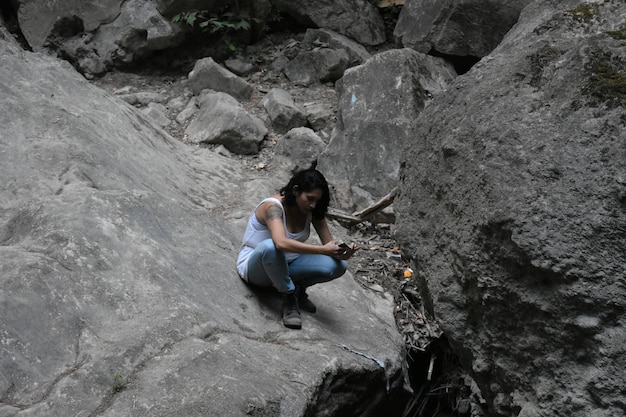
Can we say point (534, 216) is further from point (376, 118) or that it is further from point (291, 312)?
point (376, 118)

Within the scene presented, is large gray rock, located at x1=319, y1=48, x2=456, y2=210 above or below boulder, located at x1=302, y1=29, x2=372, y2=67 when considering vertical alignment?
below

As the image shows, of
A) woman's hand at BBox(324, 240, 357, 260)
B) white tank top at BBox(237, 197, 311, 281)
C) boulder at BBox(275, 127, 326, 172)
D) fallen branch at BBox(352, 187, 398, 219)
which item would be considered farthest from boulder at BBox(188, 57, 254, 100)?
woman's hand at BBox(324, 240, 357, 260)

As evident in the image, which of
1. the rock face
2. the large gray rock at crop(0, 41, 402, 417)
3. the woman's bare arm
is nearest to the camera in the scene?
the rock face

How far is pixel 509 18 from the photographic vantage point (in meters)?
7.31

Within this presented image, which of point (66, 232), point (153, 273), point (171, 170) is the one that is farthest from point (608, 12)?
point (171, 170)

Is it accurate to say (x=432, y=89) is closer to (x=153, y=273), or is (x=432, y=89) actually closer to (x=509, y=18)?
(x=509, y=18)

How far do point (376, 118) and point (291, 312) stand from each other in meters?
3.16

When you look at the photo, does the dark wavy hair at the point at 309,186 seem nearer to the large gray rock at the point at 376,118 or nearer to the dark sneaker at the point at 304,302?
the dark sneaker at the point at 304,302

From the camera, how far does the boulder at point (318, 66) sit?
26.9 feet

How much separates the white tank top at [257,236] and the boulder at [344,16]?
5.48 metres

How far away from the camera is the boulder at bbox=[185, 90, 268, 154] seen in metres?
6.70

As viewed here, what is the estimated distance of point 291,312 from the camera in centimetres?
380

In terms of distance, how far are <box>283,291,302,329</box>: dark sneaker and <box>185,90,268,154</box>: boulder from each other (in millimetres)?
3206

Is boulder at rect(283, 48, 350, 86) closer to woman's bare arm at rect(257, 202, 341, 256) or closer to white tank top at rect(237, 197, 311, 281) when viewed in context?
white tank top at rect(237, 197, 311, 281)
